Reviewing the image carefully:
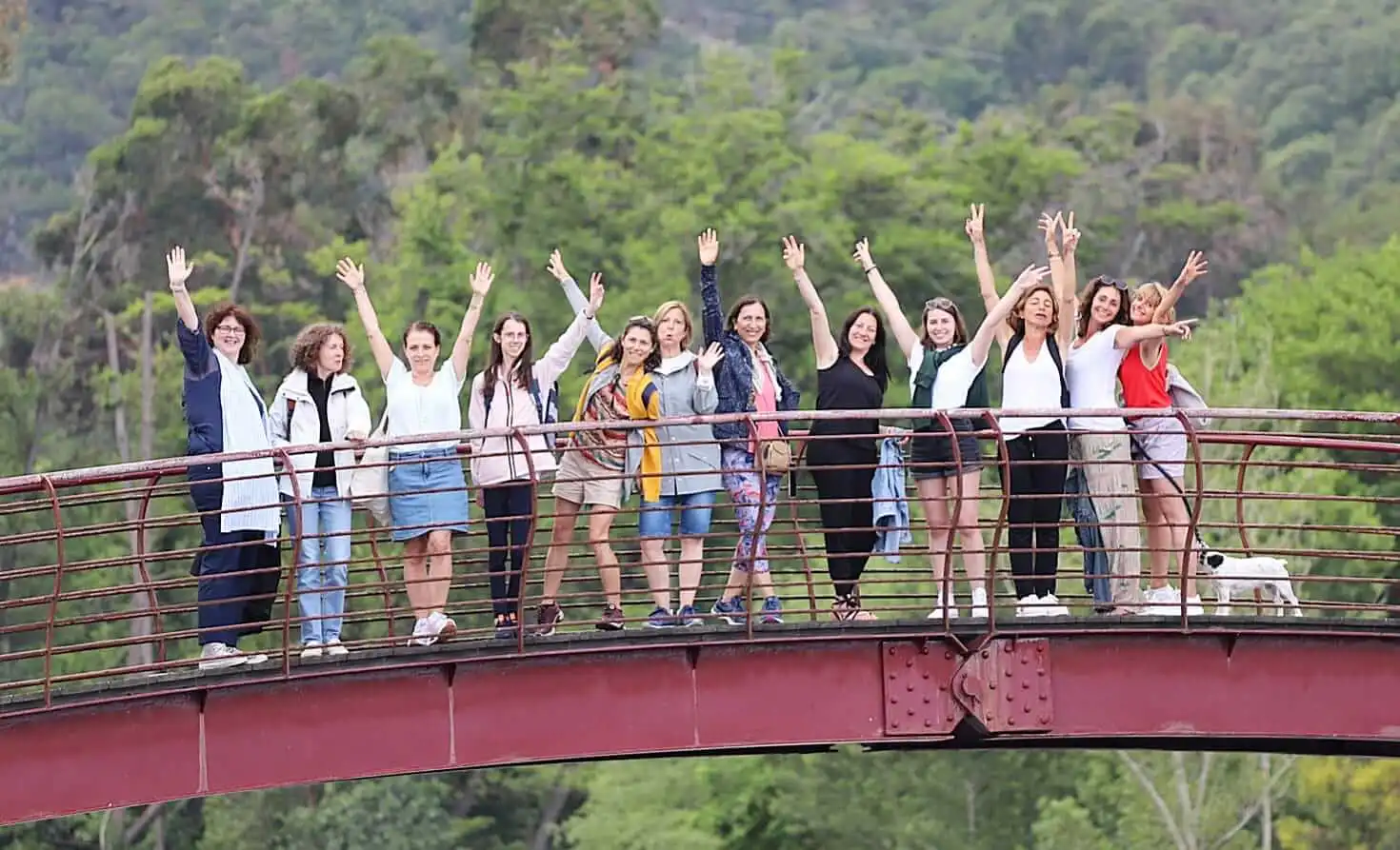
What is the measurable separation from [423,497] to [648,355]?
135 centimetres

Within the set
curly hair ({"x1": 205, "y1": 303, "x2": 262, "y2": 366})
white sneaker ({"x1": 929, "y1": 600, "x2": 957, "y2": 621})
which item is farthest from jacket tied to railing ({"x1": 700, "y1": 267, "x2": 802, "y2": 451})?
curly hair ({"x1": 205, "y1": 303, "x2": 262, "y2": 366})

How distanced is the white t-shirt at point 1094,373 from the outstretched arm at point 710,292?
1.82 meters

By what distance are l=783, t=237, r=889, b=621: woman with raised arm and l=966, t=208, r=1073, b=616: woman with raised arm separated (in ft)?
2.16

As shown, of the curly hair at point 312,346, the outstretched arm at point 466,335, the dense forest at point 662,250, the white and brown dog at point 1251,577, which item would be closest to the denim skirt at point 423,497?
the outstretched arm at point 466,335

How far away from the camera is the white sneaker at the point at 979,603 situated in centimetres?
1549

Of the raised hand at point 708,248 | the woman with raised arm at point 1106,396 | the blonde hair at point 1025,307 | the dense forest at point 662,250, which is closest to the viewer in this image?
the blonde hair at point 1025,307

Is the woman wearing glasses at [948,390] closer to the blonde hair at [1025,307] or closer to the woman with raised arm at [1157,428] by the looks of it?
the blonde hair at [1025,307]

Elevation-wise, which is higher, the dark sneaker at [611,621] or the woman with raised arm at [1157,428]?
the woman with raised arm at [1157,428]

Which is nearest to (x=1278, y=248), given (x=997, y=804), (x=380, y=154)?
(x=380, y=154)

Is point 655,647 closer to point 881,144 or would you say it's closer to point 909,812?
point 909,812

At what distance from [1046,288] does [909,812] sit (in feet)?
96.5

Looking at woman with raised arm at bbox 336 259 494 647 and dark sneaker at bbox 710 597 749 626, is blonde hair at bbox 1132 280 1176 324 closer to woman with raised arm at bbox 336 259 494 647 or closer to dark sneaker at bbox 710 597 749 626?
dark sneaker at bbox 710 597 749 626

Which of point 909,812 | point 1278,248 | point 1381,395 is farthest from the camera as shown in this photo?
point 1278,248

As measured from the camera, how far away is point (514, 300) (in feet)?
177
